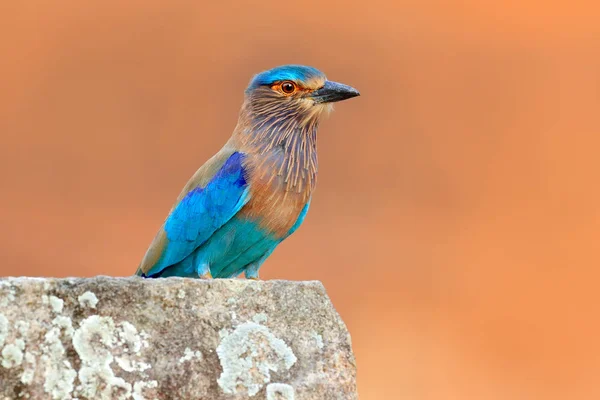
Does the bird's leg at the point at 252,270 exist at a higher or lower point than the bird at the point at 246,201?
lower

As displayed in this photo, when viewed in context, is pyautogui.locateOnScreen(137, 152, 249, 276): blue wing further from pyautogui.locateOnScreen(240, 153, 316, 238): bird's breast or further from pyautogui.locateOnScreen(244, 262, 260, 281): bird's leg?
pyautogui.locateOnScreen(244, 262, 260, 281): bird's leg

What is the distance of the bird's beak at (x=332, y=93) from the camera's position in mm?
2898

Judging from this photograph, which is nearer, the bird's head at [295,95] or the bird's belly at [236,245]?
the bird's belly at [236,245]

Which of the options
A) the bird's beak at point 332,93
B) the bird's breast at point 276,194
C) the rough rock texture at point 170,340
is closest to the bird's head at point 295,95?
the bird's beak at point 332,93

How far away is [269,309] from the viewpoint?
1.72 metres

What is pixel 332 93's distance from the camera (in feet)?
9.57

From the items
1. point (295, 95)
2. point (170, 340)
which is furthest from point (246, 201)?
point (170, 340)

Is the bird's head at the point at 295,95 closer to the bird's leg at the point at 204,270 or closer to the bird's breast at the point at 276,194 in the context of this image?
the bird's breast at the point at 276,194

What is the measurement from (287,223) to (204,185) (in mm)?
272

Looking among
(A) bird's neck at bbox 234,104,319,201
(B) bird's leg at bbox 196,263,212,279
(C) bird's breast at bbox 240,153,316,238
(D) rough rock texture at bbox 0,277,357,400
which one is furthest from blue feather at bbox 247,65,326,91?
(D) rough rock texture at bbox 0,277,357,400

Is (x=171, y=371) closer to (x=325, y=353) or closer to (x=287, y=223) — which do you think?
(x=325, y=353)

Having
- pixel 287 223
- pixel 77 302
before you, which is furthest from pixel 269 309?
pixel 287 223

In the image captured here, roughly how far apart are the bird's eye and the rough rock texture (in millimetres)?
1314

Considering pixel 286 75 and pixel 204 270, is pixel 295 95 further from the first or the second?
pixel 204 270
